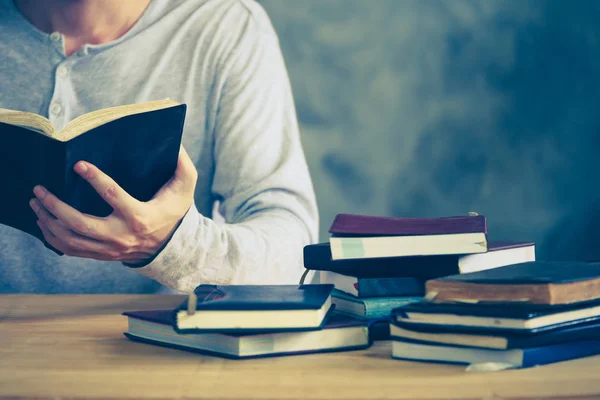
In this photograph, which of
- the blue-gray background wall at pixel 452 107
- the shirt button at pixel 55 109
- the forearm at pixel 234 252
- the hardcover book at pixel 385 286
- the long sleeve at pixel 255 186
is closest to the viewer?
the hardcover book at pixel 385 286

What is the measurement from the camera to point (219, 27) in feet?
5.03

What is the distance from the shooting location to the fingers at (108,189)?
0.83 m

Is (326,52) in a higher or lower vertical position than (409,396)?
higher

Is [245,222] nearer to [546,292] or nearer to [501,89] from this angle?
[546,292]

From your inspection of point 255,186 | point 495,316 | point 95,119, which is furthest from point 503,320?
point 255,186

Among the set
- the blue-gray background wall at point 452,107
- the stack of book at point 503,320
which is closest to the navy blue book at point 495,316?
the stack of book at point 503,320

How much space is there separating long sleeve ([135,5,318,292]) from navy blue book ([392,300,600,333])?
1.57ft

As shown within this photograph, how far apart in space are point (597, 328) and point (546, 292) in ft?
0.28

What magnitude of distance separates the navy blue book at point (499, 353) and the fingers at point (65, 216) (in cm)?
45

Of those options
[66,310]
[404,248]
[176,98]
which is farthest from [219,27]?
[404,248]

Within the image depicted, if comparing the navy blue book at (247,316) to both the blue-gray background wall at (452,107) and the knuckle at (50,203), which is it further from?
the blue-gray background wall at (452,107)

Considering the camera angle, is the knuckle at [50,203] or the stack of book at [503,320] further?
the knuckle at [50,203]

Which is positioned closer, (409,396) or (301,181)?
(409,396)

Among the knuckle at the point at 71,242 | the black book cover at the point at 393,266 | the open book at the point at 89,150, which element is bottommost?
the black book cover at the point at 393,266
